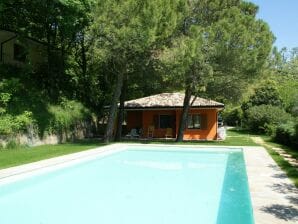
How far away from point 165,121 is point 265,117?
10905 mm

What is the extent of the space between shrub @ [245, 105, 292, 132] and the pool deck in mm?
17210

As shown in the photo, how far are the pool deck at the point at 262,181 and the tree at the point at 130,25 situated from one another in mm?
5826

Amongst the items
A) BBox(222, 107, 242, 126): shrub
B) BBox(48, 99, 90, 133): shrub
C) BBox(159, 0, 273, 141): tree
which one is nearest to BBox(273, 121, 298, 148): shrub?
BBox(159, 0, 273, 141): tree

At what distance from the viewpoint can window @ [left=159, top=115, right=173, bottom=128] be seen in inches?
1112

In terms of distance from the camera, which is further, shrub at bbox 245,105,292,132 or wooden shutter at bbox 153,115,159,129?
shrub at bbox 245,105,292,132

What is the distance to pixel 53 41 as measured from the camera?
25844 millimetres

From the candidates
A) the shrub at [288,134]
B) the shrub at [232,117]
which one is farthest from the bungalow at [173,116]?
the shrub at [232,117]

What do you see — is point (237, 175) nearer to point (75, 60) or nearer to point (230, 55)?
point (230, 55)

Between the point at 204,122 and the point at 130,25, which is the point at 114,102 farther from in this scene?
the point at 204,122

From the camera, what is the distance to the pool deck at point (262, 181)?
678cm

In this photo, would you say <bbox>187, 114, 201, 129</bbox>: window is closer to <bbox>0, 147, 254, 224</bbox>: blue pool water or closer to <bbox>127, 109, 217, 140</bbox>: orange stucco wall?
<bbox>127, 109, 217, 140</bbox>: orange stucco wall

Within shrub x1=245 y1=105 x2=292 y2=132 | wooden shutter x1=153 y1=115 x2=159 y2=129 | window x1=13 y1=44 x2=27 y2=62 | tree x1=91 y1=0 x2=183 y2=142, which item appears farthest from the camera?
shrub x1=245 y1=105 x2=292 y2=132

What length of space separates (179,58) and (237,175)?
9530 millimetres

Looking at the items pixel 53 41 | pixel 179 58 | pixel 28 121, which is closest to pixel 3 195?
pixel 28 121
